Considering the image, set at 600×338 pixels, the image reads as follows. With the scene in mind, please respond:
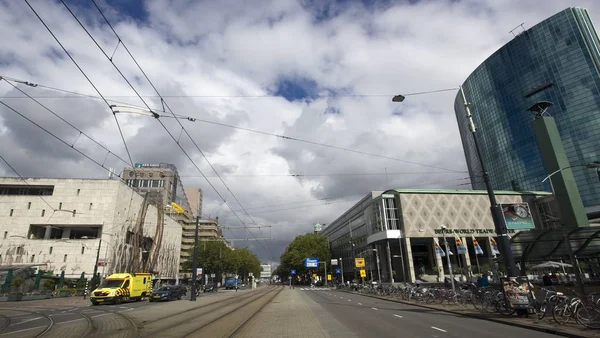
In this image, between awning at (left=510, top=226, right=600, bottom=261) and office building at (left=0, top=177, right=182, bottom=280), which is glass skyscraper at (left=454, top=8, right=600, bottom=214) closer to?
awning at (left=510, top=226, right=600, bottom=261)

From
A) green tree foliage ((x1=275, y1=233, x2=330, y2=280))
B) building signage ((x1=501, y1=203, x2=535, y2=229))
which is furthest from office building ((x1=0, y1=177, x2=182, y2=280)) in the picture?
building signage ((x1=501, y1=203, x2=535, y2=229))

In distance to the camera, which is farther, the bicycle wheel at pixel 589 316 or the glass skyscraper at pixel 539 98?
the glass skyscraper at pixel 539 98

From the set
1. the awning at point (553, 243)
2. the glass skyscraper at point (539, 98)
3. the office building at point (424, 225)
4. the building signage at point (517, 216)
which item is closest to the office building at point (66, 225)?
the office building at point (424, 225)

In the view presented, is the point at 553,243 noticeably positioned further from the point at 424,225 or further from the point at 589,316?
the point at 424,225

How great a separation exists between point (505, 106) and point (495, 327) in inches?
4269

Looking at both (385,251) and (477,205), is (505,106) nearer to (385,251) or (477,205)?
(477,205)

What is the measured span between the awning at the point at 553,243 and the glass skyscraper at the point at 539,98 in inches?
2243

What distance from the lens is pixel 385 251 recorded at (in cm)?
7650

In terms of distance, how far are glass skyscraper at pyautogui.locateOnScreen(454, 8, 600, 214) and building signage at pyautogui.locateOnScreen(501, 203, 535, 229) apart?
53.0 meters

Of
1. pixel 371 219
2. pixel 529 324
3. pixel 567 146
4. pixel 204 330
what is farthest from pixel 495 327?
pixel 567 146

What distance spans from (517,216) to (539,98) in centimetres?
8370

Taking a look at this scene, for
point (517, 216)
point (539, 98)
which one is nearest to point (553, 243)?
point (517, 216)

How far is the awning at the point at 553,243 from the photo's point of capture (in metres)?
21.1

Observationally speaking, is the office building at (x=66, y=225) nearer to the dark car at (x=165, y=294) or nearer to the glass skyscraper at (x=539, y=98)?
the dark car at (x=165, y=294)
